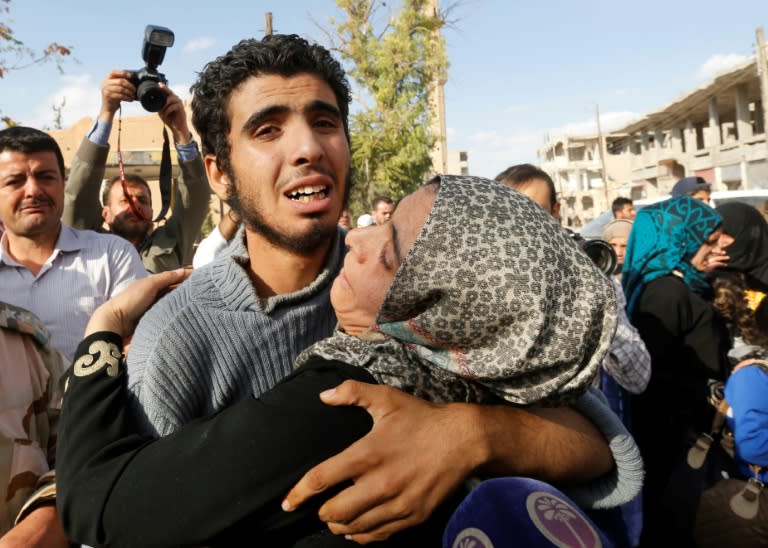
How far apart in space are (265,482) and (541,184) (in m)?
2.87

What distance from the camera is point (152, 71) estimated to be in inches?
135

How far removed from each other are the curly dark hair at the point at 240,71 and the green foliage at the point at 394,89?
15.5 m

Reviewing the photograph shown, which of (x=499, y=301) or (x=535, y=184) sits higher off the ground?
(x=535, y=184)

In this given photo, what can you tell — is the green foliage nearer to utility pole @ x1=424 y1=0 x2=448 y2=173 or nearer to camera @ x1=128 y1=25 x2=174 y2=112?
utility pole @ x1=424 y1=0 x2=448 y2=173

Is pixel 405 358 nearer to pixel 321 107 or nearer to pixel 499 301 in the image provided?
pixel 499 301

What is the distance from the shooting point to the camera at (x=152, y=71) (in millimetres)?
3297

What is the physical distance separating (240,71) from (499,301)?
1.06 meters

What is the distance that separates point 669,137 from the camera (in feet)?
109

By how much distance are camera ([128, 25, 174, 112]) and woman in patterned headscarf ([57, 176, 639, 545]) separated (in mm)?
2466

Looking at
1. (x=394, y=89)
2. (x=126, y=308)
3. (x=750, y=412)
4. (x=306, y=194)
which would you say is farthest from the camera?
(x=394, y=89)

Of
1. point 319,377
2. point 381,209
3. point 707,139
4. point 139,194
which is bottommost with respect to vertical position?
point 319,377

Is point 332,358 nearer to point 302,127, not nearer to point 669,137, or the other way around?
point 302,127

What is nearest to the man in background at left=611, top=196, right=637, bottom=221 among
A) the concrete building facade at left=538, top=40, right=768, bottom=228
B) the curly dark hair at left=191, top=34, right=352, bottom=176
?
the curly dark hair at left=191, top=34, right=352, bottom=176

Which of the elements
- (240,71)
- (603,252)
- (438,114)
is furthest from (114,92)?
(438,114)
